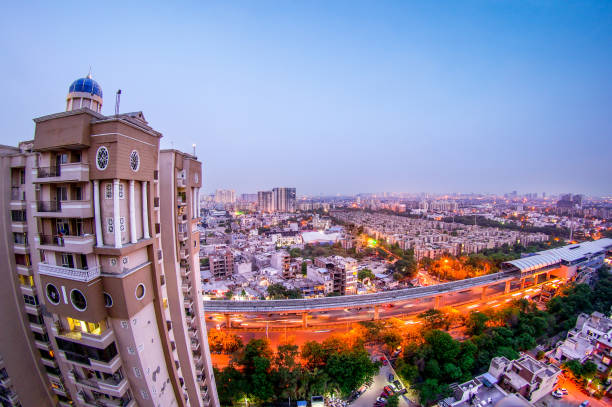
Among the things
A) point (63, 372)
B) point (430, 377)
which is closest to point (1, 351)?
point (63, 372)

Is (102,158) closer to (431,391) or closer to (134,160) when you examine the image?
(134,160)

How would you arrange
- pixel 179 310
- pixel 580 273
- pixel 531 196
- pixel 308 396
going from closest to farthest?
pixel 179 310, pixel 308 396, pixel 580 273, pixel 531 196

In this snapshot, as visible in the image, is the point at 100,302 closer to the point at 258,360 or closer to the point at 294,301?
the point at 258,360

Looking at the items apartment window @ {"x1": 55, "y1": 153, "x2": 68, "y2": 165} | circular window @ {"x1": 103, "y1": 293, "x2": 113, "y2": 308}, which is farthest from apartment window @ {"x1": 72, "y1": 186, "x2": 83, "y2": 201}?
circular window @ {"x1": 103, "y1": 293, "x2": 113, "y2": 308}

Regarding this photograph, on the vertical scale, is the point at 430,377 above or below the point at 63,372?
below

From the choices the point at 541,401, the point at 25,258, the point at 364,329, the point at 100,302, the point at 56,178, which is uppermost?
the point at 56,178

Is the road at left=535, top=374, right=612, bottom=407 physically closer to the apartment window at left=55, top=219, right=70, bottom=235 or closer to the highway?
the highway
